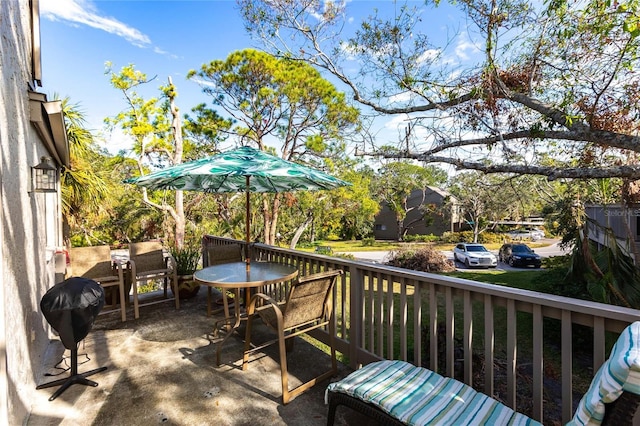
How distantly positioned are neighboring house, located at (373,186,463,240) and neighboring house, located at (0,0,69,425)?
2939 cm

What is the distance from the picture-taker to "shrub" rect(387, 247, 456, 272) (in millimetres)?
15922

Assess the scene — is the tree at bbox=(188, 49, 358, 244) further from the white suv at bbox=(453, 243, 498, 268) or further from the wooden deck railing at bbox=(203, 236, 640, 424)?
the white suv at bbox=(453, 243, 498, 268)

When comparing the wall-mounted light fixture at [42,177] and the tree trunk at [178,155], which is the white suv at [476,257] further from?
the wall-mounted light fixture at [42,177]

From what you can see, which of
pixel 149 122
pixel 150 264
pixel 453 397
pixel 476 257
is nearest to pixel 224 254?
pixel 150 264

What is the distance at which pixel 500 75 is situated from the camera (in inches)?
214

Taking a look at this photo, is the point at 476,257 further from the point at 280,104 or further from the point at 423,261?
the point at 280,104

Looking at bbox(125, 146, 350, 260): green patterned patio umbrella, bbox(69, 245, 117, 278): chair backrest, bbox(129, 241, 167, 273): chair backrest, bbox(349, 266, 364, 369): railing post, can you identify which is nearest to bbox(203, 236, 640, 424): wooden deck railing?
bbox(349, 266, 364, 369): railing post

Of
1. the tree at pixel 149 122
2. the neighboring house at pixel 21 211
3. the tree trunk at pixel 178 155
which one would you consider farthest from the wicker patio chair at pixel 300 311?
the tree at pixel 149 122

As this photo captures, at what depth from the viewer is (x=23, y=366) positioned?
238 centimetres

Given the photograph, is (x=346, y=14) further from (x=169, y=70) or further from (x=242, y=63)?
(x=169, y=70)

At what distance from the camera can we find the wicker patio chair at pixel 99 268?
437cm

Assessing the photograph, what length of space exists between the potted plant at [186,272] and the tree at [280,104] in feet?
24.7

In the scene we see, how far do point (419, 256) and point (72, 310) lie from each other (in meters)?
15.6

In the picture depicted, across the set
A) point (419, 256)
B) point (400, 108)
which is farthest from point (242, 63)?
point (419, 256)
